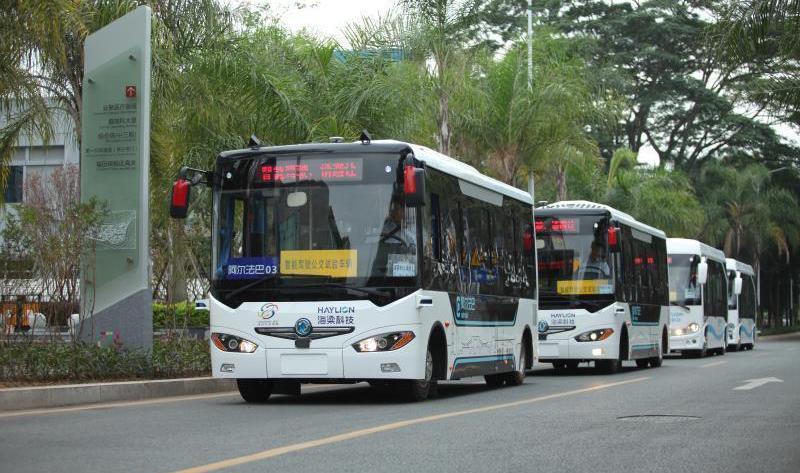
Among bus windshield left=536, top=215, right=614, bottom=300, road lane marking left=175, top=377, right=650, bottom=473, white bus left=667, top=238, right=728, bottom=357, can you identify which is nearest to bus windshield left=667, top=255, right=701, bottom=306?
white bus left=667, top=238, right=728, bottom=357

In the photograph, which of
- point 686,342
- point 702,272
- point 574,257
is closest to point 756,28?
point 574,257

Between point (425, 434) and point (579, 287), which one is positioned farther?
point (579, 287)

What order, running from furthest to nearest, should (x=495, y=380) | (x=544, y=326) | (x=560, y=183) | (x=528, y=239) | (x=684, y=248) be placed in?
(x=560, y=183) < (x=684, y=248) < (x=544, y=326) < (x=495, y=380) < (x=528, y=239)

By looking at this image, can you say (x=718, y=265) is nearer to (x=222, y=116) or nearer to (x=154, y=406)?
(x=222, y=116)

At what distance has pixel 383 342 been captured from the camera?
49.2 feet

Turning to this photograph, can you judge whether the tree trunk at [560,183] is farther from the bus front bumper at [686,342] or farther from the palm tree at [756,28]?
the palm tree at [756,28]

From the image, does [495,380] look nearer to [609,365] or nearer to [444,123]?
[609,365]

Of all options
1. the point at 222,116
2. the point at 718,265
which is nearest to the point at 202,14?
the point at 222,116

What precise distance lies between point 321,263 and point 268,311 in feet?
2.69

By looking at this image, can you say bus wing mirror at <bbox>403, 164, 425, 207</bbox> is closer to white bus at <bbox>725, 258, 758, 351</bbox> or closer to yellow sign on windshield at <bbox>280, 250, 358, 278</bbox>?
yellow sign on windshield at <bbox>280, 250, 358, 278</bbox>

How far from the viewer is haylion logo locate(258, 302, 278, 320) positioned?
49.7 feet

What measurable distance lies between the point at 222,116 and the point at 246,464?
15.9m

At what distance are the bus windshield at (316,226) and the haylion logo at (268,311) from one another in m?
0.24

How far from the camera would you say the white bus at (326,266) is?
15.0 m
